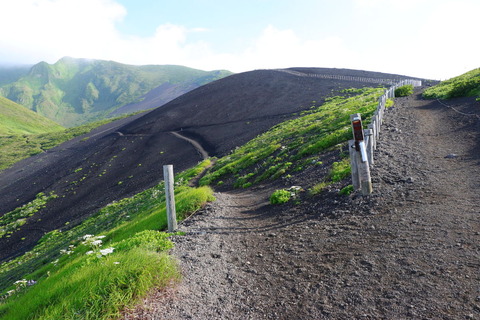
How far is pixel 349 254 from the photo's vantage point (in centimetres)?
614

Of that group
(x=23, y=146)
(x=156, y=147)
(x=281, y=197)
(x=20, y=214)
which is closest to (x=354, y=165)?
(x=281, y=197)

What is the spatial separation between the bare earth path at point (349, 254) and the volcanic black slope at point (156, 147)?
2813cm

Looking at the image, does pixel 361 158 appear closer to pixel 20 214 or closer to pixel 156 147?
pixel 20 214

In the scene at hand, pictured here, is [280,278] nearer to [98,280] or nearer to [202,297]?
[202,297]

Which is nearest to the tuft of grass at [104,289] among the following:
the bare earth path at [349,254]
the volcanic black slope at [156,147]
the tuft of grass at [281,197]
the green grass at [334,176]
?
the bare earth path at [349,254]

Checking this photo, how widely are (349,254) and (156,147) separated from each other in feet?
171

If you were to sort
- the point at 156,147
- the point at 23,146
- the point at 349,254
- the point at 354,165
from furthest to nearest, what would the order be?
the point at 23,146 → the point at 156,147 → the point at 354,165 → the point at 349,254

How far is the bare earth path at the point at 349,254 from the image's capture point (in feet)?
14.9

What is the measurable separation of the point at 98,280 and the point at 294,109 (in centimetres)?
5307

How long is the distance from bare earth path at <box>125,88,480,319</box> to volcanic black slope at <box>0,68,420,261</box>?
1107 inches

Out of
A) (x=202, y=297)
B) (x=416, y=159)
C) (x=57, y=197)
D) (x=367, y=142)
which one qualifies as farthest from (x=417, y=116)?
(x=57, y=197)

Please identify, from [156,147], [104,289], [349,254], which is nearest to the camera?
[104,289]

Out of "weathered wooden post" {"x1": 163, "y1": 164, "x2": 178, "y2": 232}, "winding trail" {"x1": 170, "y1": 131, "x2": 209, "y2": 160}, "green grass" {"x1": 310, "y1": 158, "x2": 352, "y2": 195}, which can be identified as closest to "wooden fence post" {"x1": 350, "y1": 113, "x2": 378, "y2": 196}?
"green grass" {"x1": 310, "y1": 158, "x2": 352, "y2": 195}

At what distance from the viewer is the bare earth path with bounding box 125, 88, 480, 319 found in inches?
179
